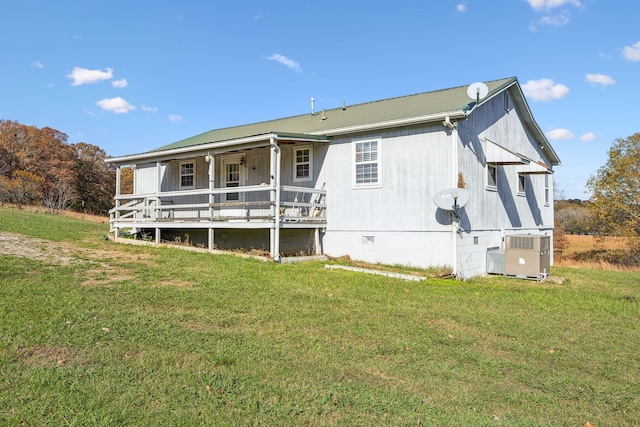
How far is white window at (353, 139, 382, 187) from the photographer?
474 inches

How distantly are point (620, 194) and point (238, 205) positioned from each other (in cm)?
2327

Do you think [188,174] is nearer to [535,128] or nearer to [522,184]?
[522,184]

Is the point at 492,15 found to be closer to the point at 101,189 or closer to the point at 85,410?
the point at 85,410

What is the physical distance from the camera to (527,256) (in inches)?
457

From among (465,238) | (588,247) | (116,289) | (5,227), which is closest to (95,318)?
(116,289)

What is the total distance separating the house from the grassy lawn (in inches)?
126

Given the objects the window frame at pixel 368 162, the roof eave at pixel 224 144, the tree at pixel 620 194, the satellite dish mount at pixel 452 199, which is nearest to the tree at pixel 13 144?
the roof eave at pixel 224 144

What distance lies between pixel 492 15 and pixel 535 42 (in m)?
1.82

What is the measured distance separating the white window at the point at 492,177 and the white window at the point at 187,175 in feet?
33.2

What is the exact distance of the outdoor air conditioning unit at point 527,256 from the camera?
1141cm

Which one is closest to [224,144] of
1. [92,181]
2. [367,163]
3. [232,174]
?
[232,174]

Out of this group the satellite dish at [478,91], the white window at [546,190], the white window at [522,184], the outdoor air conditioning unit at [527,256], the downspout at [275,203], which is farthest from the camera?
the white window at [546,190]

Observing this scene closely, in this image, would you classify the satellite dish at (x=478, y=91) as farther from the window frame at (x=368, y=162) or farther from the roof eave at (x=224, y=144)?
the roof eave at (x=224, y=144)

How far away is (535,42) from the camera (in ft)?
49.4
